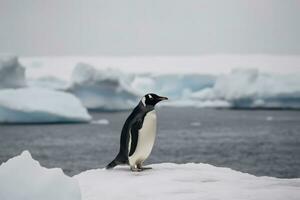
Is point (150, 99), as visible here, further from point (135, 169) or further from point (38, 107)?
point (38, 107)

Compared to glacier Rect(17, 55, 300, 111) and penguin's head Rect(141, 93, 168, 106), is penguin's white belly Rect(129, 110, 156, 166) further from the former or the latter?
glacier Rect(17, 55, 300, 111)

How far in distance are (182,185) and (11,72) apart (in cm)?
409

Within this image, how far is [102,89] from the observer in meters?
8.09

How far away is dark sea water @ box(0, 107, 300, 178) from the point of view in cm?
639

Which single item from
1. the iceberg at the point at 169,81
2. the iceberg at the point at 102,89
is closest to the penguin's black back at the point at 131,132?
the iceberg at the point at 169,81

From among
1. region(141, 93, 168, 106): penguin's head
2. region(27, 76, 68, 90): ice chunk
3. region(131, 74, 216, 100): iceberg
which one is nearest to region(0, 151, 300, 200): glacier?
region(141, 93, 168, 106): penguin's head

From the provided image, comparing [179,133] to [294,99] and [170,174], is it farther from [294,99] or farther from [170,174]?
[170,174]

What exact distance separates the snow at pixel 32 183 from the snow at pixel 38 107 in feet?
11.5

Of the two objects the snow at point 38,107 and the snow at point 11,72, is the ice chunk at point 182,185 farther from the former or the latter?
the snow at point 38,107

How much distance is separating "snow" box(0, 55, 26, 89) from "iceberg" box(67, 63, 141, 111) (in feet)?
1.95

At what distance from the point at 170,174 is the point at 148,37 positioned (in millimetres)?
2483

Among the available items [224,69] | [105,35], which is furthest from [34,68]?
[224,69]

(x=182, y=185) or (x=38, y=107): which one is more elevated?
(x=38, y=107)

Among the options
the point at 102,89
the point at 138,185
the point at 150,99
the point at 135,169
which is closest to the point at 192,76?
the point at 102,89
